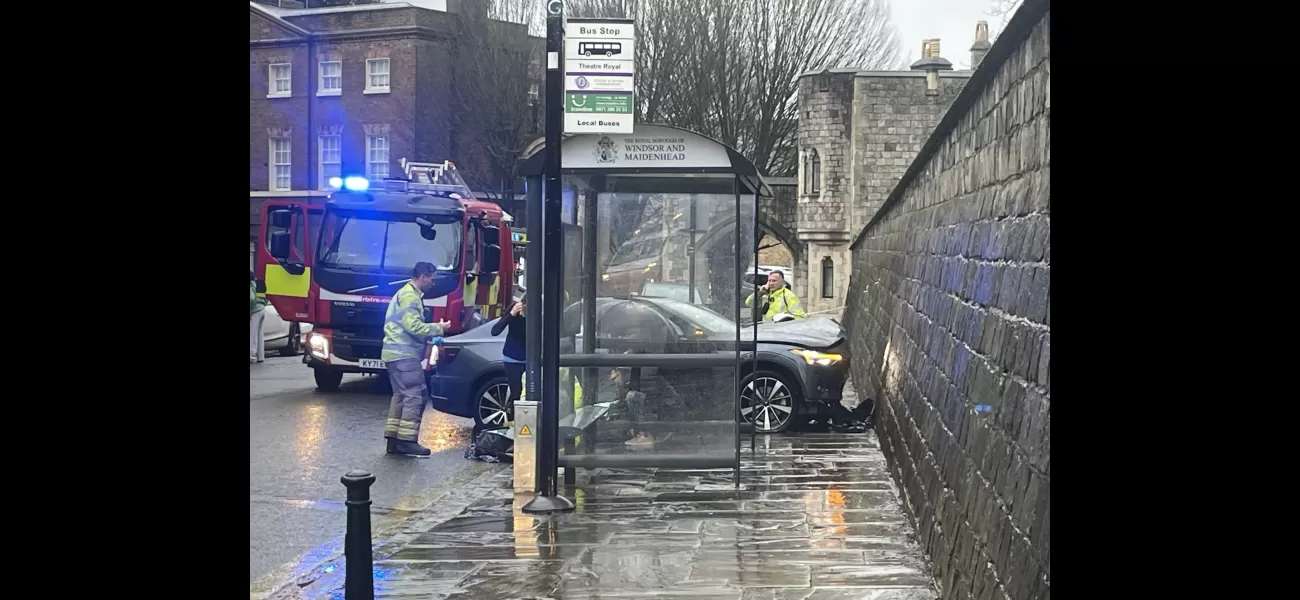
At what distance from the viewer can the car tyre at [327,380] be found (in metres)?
17.3

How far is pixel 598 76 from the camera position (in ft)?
27.2

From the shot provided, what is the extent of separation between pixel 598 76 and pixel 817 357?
4767 millimetres

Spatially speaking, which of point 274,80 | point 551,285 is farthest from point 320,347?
point 274,80

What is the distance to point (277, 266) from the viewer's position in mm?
18000

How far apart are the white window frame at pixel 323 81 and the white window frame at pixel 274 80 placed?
2.71ft

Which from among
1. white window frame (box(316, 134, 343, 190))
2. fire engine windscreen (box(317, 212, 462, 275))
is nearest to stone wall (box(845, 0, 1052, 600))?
fire engine windscreen (box(317, 212, 462, 275))

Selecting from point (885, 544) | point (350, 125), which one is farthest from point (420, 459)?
point (350, 125)

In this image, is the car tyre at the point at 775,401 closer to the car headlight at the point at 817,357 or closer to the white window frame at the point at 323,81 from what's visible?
the car headlight at the point at 817,357

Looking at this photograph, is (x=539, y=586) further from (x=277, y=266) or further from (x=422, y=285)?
(x=277, y=266)

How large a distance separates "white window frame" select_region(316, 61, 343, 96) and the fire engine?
22.2 meters

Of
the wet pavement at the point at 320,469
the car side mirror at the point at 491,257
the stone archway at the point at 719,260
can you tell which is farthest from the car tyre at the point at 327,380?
the stone archway at the point at 719,260

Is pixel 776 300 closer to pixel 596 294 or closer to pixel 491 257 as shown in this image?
pixel 491 257

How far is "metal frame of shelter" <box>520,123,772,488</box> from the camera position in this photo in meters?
8.66
